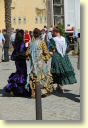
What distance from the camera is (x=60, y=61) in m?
10.4

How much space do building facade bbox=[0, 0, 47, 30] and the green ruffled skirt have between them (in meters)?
24.0

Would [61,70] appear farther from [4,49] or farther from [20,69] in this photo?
[4,49]

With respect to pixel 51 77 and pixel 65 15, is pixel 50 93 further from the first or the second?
pixel 65 15

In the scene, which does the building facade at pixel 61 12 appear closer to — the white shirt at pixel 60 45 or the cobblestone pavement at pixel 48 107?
the white shirt at pixel 60 45

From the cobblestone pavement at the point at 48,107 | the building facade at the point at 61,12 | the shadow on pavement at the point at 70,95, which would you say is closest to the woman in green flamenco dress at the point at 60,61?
the shadow on pavement at the point at 70,95

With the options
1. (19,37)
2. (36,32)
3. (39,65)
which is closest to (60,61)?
(39,65)

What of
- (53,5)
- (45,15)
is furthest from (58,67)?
(45,15)

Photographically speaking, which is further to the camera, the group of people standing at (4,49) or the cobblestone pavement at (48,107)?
the group of people standing at (4,49)

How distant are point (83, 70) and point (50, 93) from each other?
3607mm

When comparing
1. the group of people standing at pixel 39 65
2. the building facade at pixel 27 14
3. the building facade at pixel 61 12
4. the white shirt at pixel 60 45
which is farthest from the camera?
the building facade at pixel 27 14

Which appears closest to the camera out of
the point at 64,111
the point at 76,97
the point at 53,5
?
the point at 64,111

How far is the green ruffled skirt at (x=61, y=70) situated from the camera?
34.2ft

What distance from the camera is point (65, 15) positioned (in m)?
29.0

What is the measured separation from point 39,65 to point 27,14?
25375 mm
